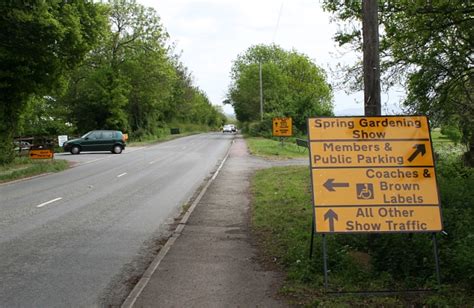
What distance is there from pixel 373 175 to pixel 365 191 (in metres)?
0.23

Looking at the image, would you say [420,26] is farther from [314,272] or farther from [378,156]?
[314,272]

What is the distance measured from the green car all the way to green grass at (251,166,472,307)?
2764cm

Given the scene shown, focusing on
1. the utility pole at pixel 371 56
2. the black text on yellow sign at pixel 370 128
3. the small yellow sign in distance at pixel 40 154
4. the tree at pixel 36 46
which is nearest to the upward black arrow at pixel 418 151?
the black text on yellow sign at pixel 370 128

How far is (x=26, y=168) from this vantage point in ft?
72.7

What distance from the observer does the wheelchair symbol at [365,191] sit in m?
5.80

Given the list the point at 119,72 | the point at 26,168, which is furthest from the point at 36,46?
the point at 119,72

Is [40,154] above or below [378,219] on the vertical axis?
above

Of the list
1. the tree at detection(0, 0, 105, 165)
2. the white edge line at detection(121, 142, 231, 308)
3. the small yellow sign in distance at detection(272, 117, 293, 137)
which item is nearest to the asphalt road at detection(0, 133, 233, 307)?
the white edge line at detection(121, 142, 231, 308)

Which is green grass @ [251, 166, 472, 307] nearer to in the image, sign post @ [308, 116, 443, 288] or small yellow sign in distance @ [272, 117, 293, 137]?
sign post @ [308, 116, 443, 288]

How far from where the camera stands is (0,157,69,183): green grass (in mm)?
19953

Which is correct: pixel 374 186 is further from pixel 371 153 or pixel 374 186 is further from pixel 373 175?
pixel 371 153

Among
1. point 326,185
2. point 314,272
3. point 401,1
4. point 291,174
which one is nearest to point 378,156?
point 326,185

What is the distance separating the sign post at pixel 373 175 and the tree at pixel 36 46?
14.4m

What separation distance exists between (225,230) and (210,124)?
128m
